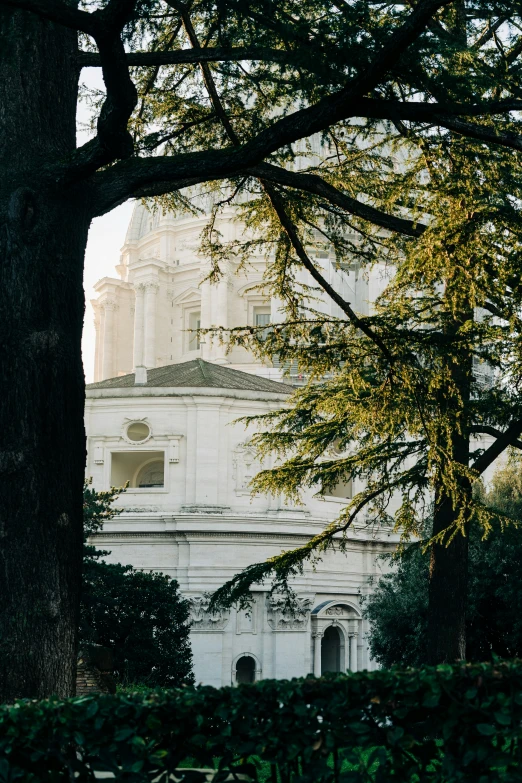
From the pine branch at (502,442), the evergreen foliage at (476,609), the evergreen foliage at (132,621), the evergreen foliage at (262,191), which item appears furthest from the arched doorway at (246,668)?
the evergreen foliage at (262,191)

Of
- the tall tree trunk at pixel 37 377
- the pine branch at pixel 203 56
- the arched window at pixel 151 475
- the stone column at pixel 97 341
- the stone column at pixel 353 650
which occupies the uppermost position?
the stone column at pixel 97 341

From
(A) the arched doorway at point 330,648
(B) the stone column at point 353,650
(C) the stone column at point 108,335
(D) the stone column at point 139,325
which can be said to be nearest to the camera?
(B) the stone column at point 353,650

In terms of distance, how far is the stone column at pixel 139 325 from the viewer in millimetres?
53434

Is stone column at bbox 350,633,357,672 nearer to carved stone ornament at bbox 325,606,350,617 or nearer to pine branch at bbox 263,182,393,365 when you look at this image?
carved stone ornament at bbox 325,606,350,617

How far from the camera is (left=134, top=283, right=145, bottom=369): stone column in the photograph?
175ft

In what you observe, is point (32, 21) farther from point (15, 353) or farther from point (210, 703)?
point (210, 703)

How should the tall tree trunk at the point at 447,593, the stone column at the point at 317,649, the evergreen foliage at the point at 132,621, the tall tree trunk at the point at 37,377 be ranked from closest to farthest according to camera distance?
the tall tree trunk at the point at 37,377 < the tall tree trunk at the point at 447,593 < the evergreen foliage at the point at 132,621 < the stone column at the point at 317,649

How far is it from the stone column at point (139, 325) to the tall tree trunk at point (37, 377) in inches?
1808

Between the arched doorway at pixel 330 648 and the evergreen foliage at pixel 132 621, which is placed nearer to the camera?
the evergreen foliage at pixel 132 621

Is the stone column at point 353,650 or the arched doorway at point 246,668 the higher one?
the stone column at point 353,650

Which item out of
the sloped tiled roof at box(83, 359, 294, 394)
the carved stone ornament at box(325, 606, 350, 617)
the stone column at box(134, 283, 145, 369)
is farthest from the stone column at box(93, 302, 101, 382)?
the carved stone ornament at box(325, 606, 350, 617)

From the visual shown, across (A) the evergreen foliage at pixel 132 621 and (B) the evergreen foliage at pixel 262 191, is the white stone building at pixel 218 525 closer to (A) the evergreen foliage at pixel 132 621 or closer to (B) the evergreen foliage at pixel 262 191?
(A) the evergreen foliage at pixel 132 621

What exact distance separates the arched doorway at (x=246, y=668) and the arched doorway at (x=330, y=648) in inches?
126

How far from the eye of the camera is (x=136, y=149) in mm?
9109
